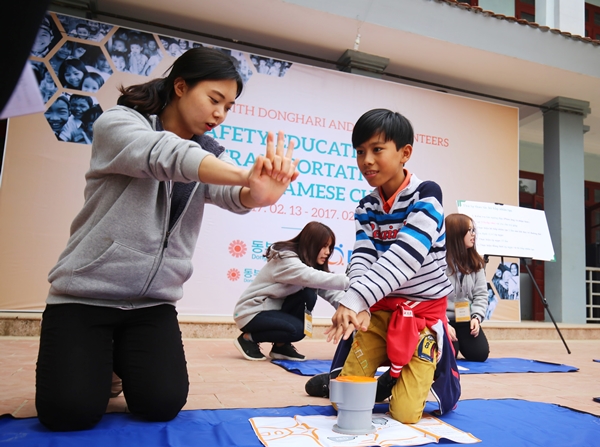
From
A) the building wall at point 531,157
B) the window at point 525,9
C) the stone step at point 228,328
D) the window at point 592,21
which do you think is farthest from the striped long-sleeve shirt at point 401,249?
the window at point 592,21

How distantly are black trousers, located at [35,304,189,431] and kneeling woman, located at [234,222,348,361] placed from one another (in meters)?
1.30

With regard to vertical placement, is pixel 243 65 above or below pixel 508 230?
above

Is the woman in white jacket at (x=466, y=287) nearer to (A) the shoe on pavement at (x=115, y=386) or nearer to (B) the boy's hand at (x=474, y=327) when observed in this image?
(B) the boy's hand at (x=474, y=327)

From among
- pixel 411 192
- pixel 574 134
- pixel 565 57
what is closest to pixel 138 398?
pixel 411 192

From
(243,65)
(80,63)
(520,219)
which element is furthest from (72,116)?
(520,219)

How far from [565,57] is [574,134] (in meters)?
1.17

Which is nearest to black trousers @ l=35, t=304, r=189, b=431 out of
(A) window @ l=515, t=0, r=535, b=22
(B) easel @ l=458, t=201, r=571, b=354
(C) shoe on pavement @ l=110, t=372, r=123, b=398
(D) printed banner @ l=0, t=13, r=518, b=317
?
(C) shoe on pavement @ l=110, t=372, r=123, b=398

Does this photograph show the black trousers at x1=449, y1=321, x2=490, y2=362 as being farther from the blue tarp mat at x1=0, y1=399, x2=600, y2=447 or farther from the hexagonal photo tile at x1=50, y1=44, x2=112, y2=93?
the hexagonal photo tile at x1=50, y1=44, x2=112, y2=93

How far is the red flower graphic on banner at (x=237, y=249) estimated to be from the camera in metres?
4.74

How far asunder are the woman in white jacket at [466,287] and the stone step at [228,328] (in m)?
1.40

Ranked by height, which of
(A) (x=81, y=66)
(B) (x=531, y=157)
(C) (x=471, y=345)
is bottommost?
(C) (x=471, y=345)

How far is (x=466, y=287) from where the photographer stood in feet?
11.1

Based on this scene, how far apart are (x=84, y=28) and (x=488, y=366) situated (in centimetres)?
430

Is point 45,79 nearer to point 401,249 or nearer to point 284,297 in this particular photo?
point 284,297
